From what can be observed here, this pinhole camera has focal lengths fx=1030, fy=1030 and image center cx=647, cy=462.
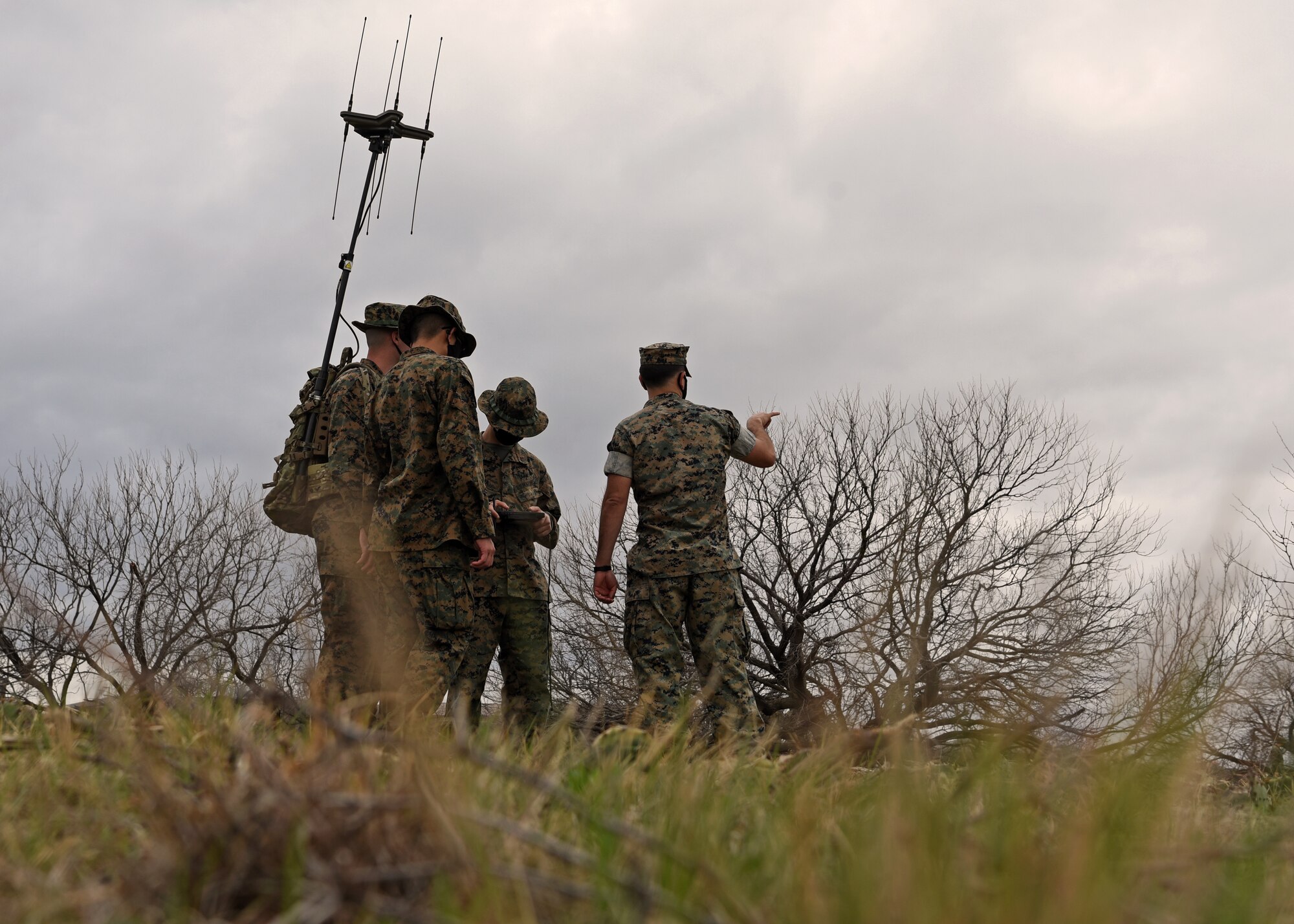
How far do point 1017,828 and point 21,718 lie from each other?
2747 mm

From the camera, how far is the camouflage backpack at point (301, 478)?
5.26 metres

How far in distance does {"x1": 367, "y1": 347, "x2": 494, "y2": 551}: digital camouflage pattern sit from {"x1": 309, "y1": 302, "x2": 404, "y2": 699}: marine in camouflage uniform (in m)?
0.31

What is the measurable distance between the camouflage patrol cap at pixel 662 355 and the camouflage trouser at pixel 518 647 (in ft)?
4.69

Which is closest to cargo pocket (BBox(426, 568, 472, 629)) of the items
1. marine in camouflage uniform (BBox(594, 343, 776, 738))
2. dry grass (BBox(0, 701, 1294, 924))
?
marine in camouflage uniform (BBox(594, 343, 776, 738))

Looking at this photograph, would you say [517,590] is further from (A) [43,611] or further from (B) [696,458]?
(A) [43,611]

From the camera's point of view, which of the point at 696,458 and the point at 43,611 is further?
the point at 696,458

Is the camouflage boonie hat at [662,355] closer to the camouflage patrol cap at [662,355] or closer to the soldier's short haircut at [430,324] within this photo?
the camouflage patrol cap at [662,355]

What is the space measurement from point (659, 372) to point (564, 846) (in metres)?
4.61

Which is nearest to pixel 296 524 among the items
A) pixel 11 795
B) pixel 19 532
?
pixel 11 795

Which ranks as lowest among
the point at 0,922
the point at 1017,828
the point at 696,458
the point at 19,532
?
the point at 0,922

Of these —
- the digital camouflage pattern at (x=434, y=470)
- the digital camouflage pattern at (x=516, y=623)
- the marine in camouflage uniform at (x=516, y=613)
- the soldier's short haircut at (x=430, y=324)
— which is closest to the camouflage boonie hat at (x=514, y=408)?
the marine in camouflage uniform at (x=516, y=613)

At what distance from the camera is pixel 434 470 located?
15.7 feet

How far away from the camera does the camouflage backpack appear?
5.26 meters

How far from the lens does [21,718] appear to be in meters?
2.86
